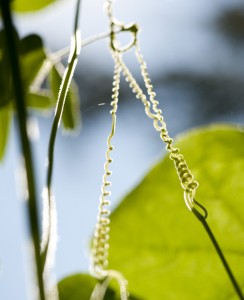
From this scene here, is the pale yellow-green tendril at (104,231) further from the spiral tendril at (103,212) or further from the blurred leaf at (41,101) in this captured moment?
the blurred leaf at (41,101)

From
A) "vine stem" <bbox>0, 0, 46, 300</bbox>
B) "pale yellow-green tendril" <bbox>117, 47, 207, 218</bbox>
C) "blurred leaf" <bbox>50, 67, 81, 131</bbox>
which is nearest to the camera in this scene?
"vine stem" <bbox>0, 0, 46, 300</bbox>

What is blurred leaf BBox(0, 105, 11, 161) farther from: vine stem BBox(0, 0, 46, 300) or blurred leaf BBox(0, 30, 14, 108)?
vine stem BBox(0, 0, 46, 300)

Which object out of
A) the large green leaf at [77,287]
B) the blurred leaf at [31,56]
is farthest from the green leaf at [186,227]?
the blurred leaf at [31,56]

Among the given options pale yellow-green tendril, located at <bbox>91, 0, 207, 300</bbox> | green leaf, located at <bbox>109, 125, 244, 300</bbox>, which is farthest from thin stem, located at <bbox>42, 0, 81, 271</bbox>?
green leaf, located at <bbox>109, 125, 244, 300</bbox>

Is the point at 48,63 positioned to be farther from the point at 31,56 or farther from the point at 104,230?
the point at 104,230

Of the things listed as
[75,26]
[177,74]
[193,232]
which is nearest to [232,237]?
[193,232]

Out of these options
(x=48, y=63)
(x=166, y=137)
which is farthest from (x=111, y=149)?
(x=48, y=63)
